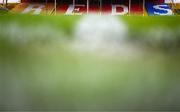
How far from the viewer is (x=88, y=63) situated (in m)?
1.21

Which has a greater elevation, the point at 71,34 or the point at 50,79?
the point at 71,34

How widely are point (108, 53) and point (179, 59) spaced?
0.26m

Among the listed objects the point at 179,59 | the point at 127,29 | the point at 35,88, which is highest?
the point at 127,29

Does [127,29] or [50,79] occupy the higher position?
[127,29]

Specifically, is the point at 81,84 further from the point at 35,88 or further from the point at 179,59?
the point at 179,59

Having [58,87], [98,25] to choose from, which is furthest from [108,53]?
[58,87]

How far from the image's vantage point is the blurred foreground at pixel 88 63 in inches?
47.1

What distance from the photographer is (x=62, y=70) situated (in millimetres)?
1221

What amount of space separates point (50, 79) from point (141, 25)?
0.39 metres

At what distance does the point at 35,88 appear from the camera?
3.96 feet

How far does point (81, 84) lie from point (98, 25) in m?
0.23

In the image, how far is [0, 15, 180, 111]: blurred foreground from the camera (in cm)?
120

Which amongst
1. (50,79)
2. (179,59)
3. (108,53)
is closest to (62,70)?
(50,79)

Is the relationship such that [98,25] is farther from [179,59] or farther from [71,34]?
[179,59]
